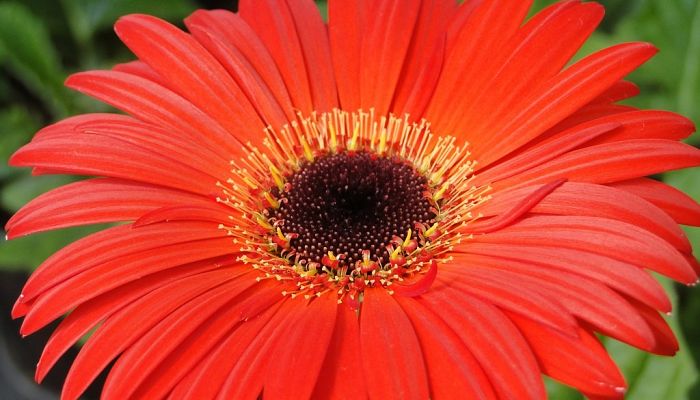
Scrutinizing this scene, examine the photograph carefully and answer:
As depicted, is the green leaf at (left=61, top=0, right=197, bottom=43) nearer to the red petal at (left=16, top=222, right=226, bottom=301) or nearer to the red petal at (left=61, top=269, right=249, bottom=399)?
the red petal at (left=16, top=222, right=226, bottom=301)

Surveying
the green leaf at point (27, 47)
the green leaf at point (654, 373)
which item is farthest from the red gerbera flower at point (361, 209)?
the green leaf at point (27, 47)

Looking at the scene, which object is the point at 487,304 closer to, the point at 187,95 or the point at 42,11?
the point at 187,95

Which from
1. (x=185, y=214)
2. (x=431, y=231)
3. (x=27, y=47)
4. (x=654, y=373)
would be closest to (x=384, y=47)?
(x=431, y=231)

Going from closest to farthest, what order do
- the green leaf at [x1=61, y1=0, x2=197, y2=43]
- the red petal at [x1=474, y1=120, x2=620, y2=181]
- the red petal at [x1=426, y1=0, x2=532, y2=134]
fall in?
the red petal at [x1=474, y1=120, x2=620, y2=181]
the red petal at [x1=426, y1=0, x2=532, y2=134]
the green leaf at [x1=61, y1=0, x2=197, y2=43]

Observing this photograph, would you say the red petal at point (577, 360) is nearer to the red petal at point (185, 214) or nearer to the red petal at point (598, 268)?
the red petal at point (598, 268)

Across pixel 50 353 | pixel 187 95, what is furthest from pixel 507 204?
pixel 50 353

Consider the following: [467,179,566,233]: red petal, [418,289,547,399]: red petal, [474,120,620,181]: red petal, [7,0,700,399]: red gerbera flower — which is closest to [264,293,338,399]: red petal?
[7,0,700,399]: red gerbera flower

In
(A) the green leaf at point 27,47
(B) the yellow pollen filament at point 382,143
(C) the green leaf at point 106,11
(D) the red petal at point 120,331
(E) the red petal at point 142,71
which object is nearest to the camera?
(D) the red petal at point 120,331
